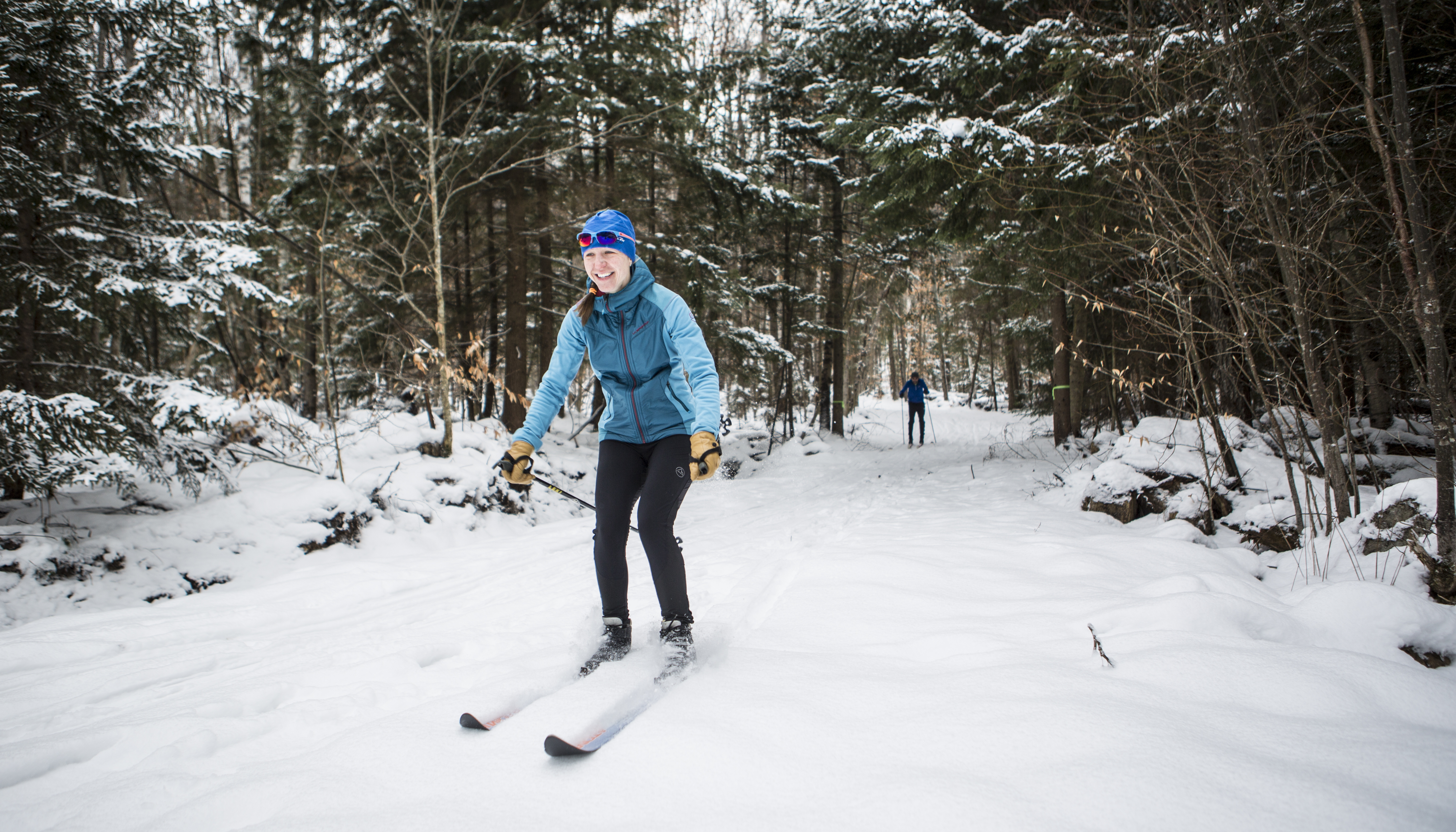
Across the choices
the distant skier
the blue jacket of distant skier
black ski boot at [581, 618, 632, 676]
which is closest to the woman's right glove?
black ski boot at [581, 618, 632, 676]

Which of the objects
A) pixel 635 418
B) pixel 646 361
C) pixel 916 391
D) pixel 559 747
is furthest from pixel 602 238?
pixel 916 391

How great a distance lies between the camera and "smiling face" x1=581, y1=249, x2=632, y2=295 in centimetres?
264

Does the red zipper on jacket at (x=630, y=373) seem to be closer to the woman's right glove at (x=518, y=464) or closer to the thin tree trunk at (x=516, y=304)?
the woman's right glove at (x=518, y=464)

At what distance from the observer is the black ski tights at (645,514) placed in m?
2.63

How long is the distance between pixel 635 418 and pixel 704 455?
1.41ft

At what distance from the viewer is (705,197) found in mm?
11781

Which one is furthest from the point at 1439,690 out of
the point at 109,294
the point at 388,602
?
the point at 109,294

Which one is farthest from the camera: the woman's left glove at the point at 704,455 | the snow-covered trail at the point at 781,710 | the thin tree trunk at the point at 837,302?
the thin tree trunk at the point at 837,302

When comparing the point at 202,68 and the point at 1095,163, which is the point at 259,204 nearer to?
the point at 202,68

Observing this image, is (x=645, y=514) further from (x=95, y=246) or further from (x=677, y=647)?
(x=95, y=246)

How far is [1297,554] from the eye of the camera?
4227mm

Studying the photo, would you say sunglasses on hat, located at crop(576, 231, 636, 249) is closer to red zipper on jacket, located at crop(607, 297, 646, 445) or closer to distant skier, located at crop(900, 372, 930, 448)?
red zipper on jacket, located at crop(607, 297, 646, 445)

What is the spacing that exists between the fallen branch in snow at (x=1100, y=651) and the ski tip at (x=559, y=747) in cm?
188

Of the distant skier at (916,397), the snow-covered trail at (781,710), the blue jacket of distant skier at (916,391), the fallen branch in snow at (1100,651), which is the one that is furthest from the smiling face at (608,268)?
the blue jacket of distant skier at (916,391)
